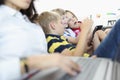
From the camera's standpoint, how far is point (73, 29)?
2285 millimetres

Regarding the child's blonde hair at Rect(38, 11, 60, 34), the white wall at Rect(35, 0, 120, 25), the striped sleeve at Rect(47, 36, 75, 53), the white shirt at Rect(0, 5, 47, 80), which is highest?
the white shirt at Rect(0, 5, 47, 80)

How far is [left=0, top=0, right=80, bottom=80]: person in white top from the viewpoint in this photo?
55 centimetres

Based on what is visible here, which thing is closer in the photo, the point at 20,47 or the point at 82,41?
the point at 20,47

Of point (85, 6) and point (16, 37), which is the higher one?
point (16, 37)

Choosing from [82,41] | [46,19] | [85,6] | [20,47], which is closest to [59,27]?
[46,19]

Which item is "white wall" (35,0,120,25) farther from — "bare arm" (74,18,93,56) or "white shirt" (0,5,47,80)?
"white shirt" (0,5,47,80)

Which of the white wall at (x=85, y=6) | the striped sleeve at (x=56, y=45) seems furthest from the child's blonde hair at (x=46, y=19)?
the white wall at (x=85, y=6)

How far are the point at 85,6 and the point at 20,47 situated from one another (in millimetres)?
1717

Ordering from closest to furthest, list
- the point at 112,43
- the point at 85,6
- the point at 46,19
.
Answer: the point at 112,43 → the point at 46,19 → the point at 85,6

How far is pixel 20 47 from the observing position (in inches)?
34.4

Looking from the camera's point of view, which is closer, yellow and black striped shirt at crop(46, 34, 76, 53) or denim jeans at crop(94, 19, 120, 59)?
denim jeans at crop(94, 19, 120, 59)

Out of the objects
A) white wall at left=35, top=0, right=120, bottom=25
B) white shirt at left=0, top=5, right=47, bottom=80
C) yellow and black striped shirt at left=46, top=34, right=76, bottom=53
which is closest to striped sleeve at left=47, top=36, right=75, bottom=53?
yellow and black striped shirt at left=46, top=34, right=76, bottom=53

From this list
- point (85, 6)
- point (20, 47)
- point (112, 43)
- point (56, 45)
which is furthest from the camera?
point (85, 6)

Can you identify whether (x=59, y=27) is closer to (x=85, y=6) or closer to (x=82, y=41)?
(x=82, y=41)
